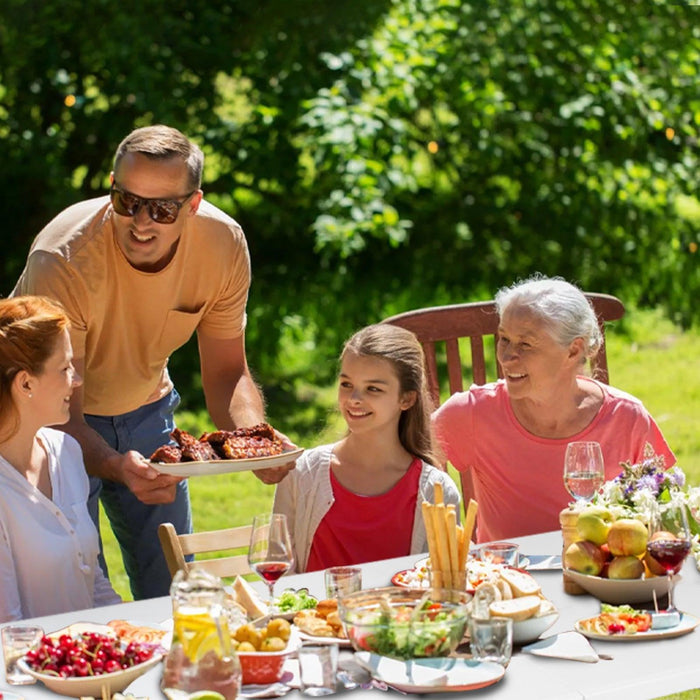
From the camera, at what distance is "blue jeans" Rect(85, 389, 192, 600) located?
15.2 ft

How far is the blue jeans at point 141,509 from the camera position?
462 centimetres

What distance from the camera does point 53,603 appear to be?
12.0 feet

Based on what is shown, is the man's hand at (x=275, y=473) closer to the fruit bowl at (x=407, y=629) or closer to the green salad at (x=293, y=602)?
the green salad at (x=293, y=602)

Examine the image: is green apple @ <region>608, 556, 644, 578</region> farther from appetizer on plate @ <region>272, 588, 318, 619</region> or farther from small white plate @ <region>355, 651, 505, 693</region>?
appetizer on plate @ <region>272, 588, 318, 619</region>

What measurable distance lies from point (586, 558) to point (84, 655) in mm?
1196

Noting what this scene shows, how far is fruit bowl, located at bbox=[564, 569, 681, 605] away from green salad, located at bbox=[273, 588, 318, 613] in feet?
2.08

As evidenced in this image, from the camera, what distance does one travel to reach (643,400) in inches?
313

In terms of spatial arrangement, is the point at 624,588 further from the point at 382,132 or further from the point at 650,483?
the point at 382,132

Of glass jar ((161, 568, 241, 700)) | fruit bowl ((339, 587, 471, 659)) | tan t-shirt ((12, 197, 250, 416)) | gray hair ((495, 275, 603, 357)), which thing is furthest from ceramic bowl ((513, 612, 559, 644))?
tan t-shirt ((12, 197, 250, 416))

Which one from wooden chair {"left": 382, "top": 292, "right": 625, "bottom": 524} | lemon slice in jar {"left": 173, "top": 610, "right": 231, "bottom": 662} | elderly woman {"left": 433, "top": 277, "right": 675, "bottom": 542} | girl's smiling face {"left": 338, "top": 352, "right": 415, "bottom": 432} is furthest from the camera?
wooden chair {"left": 382, "top": 292, "right": 625, "bottom": 524}

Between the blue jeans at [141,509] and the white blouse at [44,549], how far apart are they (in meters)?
0.78

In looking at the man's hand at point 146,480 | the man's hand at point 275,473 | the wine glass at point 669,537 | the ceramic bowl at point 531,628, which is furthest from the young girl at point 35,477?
the wine glass at point 669,537

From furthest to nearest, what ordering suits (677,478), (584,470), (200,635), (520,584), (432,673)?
(584,470)
(677,478)
(520,584)
(432,673)
(200,635)

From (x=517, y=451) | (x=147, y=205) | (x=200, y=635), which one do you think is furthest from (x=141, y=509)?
(x=200, y=635)
